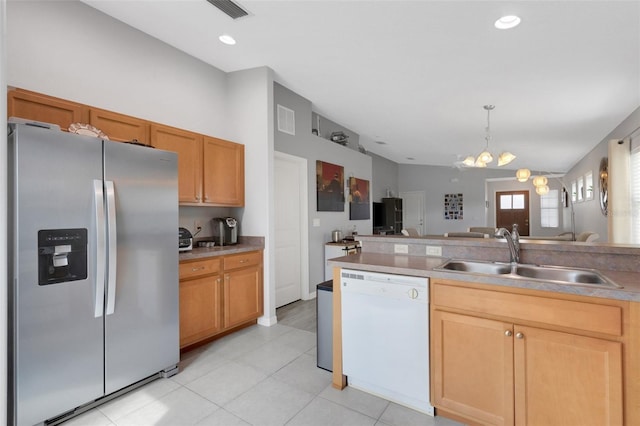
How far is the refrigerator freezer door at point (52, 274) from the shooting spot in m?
1.64

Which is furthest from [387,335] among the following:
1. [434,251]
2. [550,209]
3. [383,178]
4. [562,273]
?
[550,209]

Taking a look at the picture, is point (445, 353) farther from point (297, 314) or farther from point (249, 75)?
point (249, 75)

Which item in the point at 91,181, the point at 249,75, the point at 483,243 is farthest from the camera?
the point at 249,75

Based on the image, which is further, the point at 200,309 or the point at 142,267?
the point at 200,309

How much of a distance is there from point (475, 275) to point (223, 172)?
2679 millimetres

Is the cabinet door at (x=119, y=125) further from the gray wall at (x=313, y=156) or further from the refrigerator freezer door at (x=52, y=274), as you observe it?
the gray wall at (x=313, y=156)

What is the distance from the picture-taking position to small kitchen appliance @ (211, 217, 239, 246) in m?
3.45

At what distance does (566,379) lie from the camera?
1438 millimetres

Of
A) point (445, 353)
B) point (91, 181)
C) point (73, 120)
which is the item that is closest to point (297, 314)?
point (445, 353)

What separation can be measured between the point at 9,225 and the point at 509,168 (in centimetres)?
1017

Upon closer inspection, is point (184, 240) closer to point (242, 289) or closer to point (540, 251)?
point (242, 289)

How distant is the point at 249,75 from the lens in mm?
3547

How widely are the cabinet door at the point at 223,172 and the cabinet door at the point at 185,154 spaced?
86mm

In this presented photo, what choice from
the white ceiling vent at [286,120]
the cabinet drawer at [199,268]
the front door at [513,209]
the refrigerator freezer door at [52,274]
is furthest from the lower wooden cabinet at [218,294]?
the front door at [513,209]
